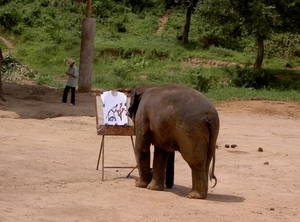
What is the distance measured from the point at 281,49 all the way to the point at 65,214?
1207 inches

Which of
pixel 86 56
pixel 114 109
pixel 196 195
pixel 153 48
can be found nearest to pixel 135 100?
pixel 114 109

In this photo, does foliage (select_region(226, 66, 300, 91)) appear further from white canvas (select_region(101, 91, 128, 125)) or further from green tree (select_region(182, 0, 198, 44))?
white canvas (select_region(101, 91, 128, 125))

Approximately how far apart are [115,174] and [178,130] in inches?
108

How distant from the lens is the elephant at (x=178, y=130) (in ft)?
30.9

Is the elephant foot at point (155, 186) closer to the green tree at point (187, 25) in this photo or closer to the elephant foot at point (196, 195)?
the elephant foot at point (196, 195)

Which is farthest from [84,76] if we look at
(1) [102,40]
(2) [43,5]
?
(2) [43,5]

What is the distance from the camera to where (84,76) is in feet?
82.2

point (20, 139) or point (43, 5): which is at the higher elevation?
point (43, 5)

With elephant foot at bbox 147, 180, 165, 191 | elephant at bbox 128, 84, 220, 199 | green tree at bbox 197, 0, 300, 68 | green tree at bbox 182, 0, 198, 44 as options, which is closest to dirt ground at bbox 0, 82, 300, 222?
elephant foot at bbox 147, 180, 165, 191

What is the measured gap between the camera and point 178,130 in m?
9.47

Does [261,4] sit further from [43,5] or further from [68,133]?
[43,5]

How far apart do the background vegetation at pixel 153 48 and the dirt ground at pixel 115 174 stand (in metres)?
7.35

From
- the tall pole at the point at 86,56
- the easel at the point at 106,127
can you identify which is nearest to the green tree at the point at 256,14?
the tall pole at the point at 86,56

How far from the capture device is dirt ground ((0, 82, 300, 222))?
8664mm
